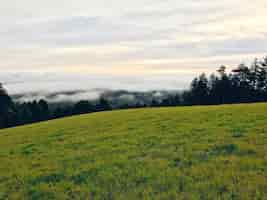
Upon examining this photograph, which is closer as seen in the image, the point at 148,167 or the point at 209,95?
the point at 148,167

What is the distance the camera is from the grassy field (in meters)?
7.66

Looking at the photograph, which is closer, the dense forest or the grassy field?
the grassy field

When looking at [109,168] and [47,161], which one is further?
[47,161]

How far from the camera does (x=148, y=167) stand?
9461 mm

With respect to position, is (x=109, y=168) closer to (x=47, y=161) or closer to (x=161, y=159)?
(x=161, y=159)

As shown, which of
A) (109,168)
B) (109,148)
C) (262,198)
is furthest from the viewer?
(109,148)

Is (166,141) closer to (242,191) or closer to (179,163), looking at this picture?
(179,163)

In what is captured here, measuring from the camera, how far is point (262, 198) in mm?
6883

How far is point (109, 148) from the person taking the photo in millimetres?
12766

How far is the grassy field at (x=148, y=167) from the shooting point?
7660 mm

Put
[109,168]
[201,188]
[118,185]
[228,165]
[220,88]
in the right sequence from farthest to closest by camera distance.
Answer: [220,88]
[109,168]
[228,165]
[118,185]
[201,188]

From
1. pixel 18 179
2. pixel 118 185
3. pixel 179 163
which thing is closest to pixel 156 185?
pixel 118 185

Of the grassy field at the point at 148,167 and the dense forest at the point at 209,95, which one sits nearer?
the grassy field at the point at 148,167

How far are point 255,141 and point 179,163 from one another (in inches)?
146
